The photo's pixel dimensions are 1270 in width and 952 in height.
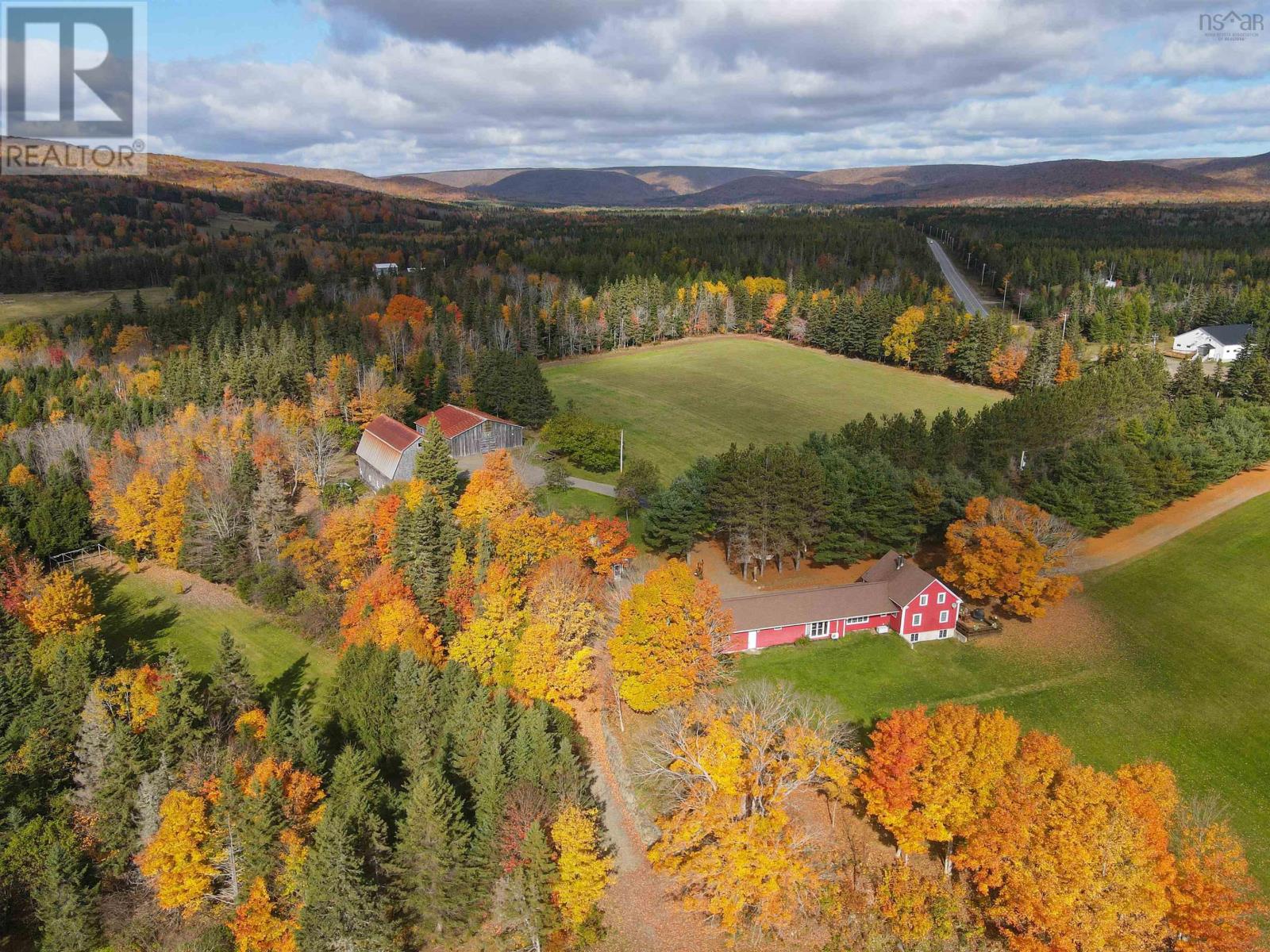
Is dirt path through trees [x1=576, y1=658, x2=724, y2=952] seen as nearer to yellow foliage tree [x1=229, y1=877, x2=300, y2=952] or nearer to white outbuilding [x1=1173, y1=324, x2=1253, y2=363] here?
yellow foliage tree [x1=229, y1=877, x2=300, y2=952]

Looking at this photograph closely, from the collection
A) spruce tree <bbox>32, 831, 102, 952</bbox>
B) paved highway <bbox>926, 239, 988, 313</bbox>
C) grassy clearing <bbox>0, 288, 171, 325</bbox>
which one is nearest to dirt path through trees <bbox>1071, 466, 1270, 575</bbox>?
spruce tree <bbox>32, 831, 102, 952</bbox>

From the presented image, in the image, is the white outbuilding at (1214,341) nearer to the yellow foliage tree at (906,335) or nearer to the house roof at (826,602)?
the yellow foliage tree at (906,335)

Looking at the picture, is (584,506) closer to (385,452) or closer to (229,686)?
(385,452)

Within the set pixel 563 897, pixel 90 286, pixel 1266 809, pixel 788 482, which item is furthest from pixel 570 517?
pixel 90 286

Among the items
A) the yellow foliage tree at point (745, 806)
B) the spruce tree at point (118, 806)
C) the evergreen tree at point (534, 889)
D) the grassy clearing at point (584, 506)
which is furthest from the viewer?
the grassy clearing at point (584, 506)

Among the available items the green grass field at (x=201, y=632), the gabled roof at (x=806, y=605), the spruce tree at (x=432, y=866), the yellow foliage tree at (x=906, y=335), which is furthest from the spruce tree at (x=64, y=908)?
the yellow foliage tree at (x=906, y=335)

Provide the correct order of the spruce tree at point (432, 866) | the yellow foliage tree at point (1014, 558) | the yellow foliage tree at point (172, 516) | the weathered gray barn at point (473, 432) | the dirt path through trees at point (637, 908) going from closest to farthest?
the dirt path through trees at point (637, 908) → the spruce tree at point (432, 866) → the yellow foliage tree at point (1014, 558) → the yellow foliage tree at point (172, 516) → the weathered gray barn at point (473, 432)
